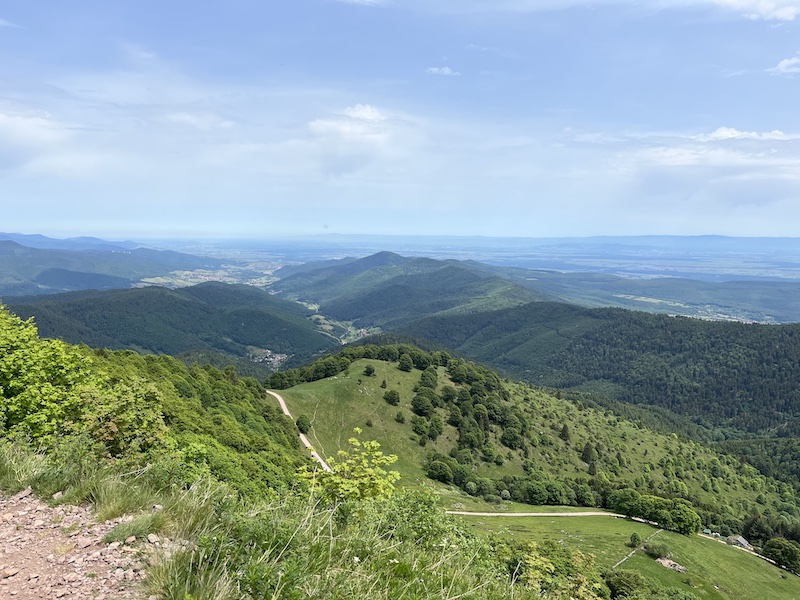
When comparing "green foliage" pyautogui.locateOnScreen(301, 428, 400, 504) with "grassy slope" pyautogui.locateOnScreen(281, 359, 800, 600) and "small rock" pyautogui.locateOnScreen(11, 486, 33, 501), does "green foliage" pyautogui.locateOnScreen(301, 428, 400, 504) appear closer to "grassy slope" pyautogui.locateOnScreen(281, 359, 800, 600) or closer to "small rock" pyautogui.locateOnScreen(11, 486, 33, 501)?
"small rock" pyautogui.locateOnScreen(11, 486, 33, 501)

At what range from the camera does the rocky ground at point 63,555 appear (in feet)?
18.5

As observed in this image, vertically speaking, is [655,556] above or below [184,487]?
below

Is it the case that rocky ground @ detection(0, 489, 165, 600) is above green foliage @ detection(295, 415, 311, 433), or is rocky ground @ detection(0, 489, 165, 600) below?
above

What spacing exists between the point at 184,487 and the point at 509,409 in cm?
10608

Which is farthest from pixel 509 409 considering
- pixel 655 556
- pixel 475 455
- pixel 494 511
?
pixel 655 556

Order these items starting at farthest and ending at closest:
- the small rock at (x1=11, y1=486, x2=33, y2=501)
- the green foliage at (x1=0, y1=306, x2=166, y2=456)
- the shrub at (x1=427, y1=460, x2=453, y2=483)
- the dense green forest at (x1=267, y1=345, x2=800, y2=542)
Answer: the dense green forest at (x1=267, y1=345, x2=800, y2=542) → the shrub at (x1=427, y1=460, x2=453, y2=483) → the green foliage at (x1=0, y1=306, x2=166, y2=456) → the small rock at (x1=11, y1=486, x2=33, y2=501)

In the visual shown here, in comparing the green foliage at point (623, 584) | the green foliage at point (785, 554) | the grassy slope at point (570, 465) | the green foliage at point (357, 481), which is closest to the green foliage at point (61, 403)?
the green foliage at point (357, 481)

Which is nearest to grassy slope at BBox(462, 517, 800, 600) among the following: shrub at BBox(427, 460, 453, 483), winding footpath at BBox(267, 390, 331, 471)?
shrub at BBox(427, 460, 453, 483)

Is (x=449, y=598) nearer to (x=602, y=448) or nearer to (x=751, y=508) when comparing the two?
(x=602, y=448)

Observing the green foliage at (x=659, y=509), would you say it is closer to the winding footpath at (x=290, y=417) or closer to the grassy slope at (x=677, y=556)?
the grassy slope at (x=677, y=556)

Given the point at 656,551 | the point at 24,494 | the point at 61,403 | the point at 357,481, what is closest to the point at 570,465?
the point at 656,551

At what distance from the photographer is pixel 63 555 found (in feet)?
21.1

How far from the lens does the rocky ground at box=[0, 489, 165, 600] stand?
5.64 metres

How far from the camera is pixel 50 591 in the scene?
5641 millimetres
